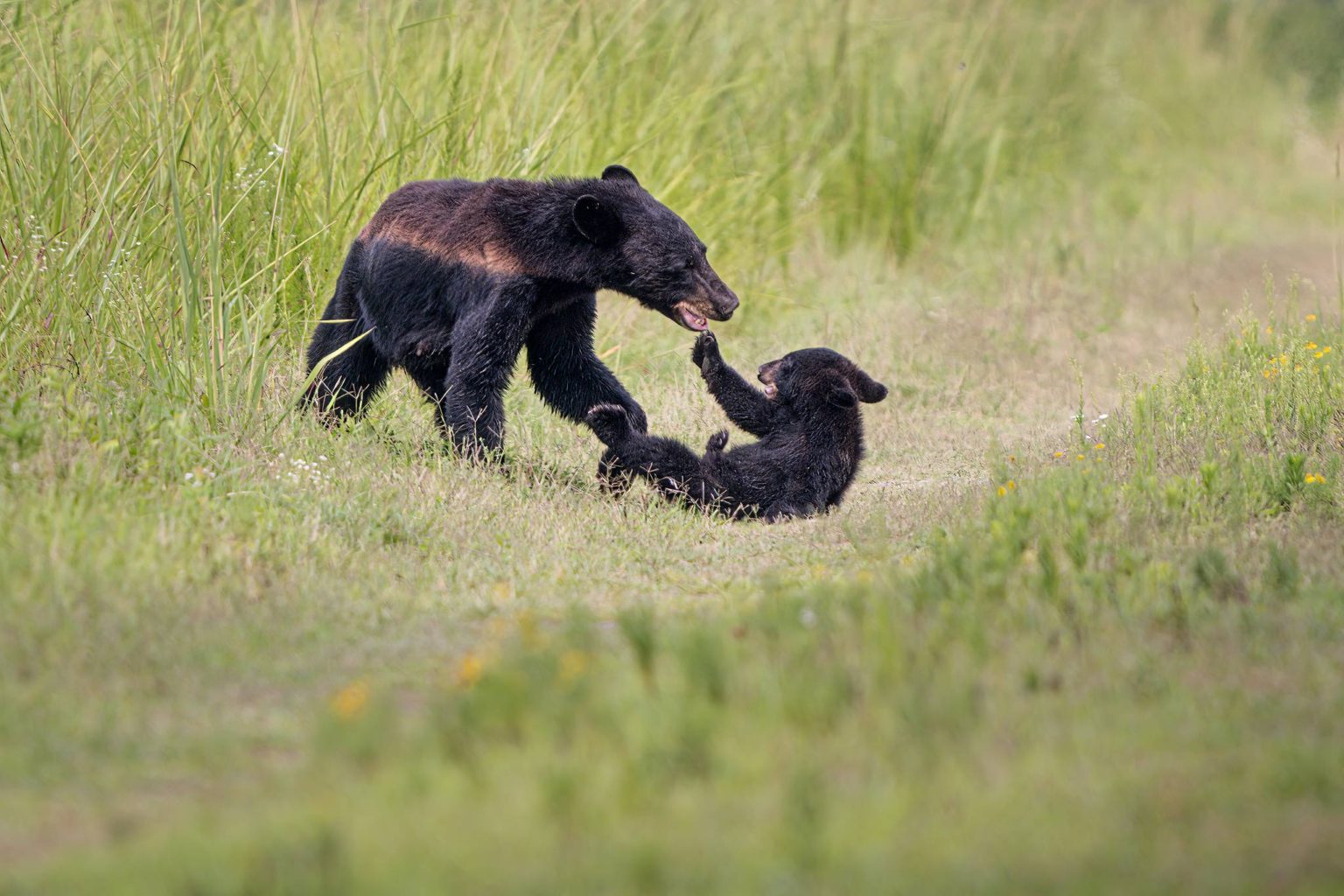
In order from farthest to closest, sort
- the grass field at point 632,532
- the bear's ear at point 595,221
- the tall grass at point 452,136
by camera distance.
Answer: the bear's ear at point 595,221 → the tall grass at point 452,136 → the grass field at point 632,532

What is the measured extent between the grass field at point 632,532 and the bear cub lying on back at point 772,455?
19 cm

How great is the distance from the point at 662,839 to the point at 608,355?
656 cm

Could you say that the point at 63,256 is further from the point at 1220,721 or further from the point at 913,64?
the point at 913,64

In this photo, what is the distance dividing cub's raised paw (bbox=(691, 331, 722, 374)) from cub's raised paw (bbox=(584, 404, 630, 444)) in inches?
20.0

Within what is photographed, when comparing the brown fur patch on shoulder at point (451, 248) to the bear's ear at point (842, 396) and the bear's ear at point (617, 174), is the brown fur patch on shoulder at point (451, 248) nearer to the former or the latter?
the bear's ear at point (617, 174)

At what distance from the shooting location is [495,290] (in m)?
7.15

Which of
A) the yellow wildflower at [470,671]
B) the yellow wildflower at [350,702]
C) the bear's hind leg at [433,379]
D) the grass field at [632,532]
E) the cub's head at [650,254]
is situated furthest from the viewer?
the bear's hind leg at [433,379]

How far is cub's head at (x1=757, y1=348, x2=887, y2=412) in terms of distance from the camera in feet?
24.1

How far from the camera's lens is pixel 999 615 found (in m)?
4.76

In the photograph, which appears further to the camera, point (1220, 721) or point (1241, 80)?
point (1241, 80)

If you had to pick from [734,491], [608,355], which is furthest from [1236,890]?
[608,355]

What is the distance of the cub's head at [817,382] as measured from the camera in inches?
289

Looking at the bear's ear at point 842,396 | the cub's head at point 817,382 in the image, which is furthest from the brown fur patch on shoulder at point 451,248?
the bear's ear at point 842,396

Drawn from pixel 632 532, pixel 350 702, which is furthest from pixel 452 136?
pixel 350 702
